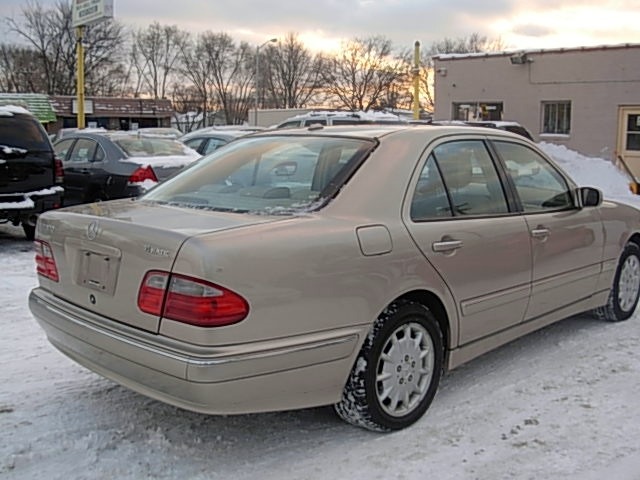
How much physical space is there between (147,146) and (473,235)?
7505mm

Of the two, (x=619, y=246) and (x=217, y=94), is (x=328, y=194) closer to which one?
(x=619, y=246)

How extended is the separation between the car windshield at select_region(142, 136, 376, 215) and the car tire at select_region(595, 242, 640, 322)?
2.78 m

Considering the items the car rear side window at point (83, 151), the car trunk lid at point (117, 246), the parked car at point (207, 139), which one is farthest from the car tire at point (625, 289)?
the parked car at point (207, 139)

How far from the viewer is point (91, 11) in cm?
1609

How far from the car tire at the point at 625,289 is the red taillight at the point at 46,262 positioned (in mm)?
4050

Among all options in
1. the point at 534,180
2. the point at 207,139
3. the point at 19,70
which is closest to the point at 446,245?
the point at 534,180

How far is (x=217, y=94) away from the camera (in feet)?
245

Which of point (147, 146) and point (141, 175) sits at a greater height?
point (147, 146)

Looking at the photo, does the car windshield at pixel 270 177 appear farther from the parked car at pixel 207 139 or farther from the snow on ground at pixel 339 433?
the parked car at pixel 207 139

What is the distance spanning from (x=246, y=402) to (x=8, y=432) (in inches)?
55.2

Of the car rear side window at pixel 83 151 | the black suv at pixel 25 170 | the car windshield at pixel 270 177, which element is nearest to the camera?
the car windshield at pixel 270 177

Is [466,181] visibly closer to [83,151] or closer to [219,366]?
[219,366]

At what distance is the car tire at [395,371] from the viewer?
3490 mm

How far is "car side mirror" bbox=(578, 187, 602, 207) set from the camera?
5.06m
